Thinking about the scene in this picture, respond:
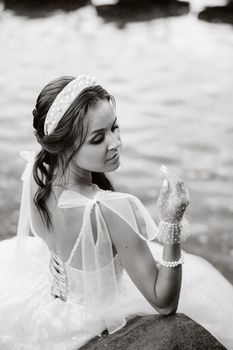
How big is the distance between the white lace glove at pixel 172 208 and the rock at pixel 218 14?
9444 mm

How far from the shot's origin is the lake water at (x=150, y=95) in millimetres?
4848

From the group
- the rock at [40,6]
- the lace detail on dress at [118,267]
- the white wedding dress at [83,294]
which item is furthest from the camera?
the rock at [40,6]

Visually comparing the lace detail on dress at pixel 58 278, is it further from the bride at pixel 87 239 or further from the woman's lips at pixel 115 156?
the woman's lips at pixel 115 156

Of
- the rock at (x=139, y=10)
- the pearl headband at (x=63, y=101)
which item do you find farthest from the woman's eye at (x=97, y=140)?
the rock at (x=139, y=10)

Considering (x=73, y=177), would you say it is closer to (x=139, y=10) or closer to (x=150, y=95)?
(x=150, y=95)

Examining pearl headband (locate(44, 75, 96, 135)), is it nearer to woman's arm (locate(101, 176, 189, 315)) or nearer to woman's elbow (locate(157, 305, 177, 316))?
woman's arm (locate(101, 176, 189, 315))

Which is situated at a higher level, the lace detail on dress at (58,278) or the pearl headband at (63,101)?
the pearl headband at (63,101)

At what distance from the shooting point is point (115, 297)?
7.11 ft

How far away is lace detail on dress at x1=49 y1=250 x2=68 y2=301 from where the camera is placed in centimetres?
218

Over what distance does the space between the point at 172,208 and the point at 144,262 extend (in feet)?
0.69

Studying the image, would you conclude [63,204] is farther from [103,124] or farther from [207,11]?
[207,11]

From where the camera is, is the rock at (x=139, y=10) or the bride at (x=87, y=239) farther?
the rock at (x=139, y=10)

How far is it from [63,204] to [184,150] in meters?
3.89

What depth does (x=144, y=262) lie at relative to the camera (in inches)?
77.4
